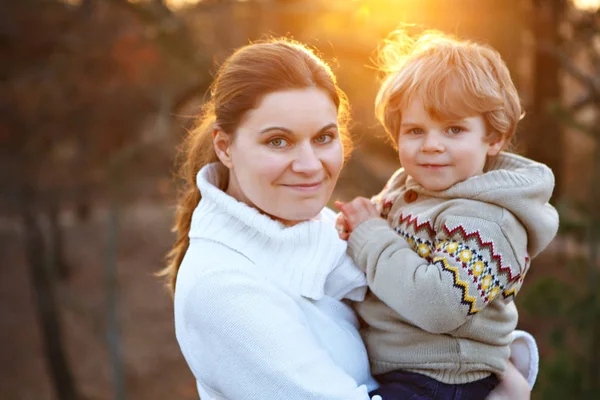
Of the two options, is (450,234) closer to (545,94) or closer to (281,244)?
(281,244)

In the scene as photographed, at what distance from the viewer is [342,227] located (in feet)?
7.02

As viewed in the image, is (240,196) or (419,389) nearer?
(419,389)

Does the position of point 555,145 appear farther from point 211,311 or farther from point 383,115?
point 211,311

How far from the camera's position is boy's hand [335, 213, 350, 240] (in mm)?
2096

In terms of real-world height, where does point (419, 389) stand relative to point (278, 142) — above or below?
below

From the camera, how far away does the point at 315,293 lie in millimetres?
1881

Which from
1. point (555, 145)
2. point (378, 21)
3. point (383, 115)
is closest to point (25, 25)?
point (378, 21)

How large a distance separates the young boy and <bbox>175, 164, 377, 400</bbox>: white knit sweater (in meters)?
0.10

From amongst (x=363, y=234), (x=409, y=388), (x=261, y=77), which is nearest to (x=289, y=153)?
(x=261, y=77)

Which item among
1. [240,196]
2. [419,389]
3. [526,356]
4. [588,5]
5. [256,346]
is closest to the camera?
[256,346]

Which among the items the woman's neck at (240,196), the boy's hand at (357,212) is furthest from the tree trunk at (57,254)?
the boy's hand at (357,212)

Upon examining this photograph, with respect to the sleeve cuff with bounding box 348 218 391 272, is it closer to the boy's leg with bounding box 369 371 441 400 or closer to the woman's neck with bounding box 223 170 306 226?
the woman's neck with bounding box 223 170 306 226

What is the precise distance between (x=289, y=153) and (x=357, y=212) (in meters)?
0.33

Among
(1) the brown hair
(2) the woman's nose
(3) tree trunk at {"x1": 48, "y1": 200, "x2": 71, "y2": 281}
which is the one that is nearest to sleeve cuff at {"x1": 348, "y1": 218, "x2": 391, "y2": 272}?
(2) the woman's nose
